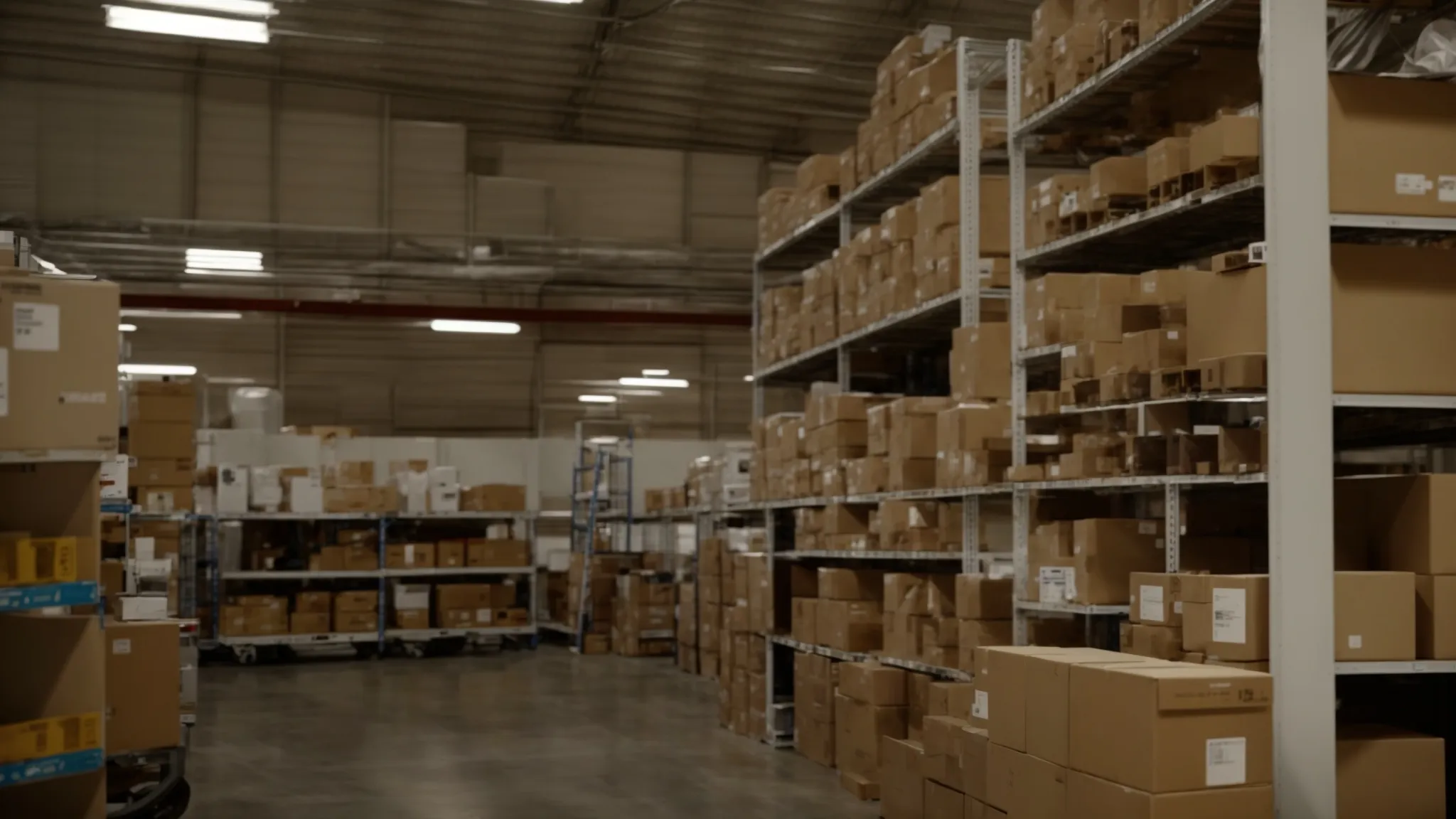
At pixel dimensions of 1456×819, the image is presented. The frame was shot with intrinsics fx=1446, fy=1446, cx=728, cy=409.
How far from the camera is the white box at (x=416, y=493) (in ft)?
54.4

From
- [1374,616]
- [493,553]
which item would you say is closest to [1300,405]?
[1374,616]

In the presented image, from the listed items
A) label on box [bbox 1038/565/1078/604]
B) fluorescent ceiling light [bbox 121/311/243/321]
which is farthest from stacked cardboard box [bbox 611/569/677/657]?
label on box [bbox 1038/565/1078/604]

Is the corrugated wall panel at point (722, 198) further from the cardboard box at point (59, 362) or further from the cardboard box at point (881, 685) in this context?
the cardboard box at point (59, 362)

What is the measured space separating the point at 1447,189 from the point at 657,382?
55.7 ft

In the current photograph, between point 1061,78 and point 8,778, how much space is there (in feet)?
15.7

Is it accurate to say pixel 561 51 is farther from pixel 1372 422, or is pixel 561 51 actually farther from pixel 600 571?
pixel 1372 422

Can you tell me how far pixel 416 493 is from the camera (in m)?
16.6

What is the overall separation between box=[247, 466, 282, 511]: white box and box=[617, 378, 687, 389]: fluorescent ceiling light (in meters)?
6.34

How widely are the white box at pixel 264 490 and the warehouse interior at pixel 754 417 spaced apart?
0.30 feet

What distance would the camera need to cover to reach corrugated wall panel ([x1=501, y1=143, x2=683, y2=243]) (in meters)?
19.3

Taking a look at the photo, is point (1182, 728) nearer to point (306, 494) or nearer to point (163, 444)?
point (163, 444)

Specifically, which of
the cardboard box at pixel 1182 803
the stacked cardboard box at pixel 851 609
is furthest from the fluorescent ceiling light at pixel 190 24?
the cardboard box at pixel 1182 803

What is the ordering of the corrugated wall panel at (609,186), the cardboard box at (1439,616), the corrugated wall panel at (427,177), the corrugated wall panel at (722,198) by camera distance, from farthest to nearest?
the corrugated wall panel at (722,198), the corrugated wall panel at (609,186), the corrugated wall panel at (427,177), the cardboard box at (1439,616)

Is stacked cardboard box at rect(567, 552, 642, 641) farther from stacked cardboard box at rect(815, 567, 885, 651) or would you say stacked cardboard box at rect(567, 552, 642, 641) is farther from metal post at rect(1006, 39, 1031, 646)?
metal post at rect(1006, 39, 1031, 646)
